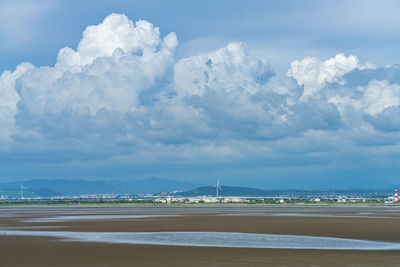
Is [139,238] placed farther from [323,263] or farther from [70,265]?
[323,263]

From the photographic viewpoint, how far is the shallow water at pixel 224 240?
53.8m

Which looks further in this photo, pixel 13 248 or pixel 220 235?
pixel 220 235

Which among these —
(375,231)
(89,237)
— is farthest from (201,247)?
(375,231)

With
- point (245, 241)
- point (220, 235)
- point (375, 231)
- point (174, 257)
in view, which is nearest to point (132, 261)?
point (174, 257)

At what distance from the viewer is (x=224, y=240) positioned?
59062 mm

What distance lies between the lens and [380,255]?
45688 mm

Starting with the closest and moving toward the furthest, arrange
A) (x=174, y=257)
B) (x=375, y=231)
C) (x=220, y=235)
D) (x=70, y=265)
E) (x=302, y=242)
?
(x=70, y=265), (x=174, y=257), (x=302, y=242), (x=220, y=235), (x=375, y=231)

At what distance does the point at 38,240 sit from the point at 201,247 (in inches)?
662

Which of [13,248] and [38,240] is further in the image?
[38,240]

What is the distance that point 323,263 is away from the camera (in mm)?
41281

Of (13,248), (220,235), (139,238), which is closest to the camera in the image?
(13,248)

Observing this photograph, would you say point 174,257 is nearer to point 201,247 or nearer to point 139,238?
point 201,247

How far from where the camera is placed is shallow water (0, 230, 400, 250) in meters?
53.8

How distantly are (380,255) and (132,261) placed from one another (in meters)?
18.6
